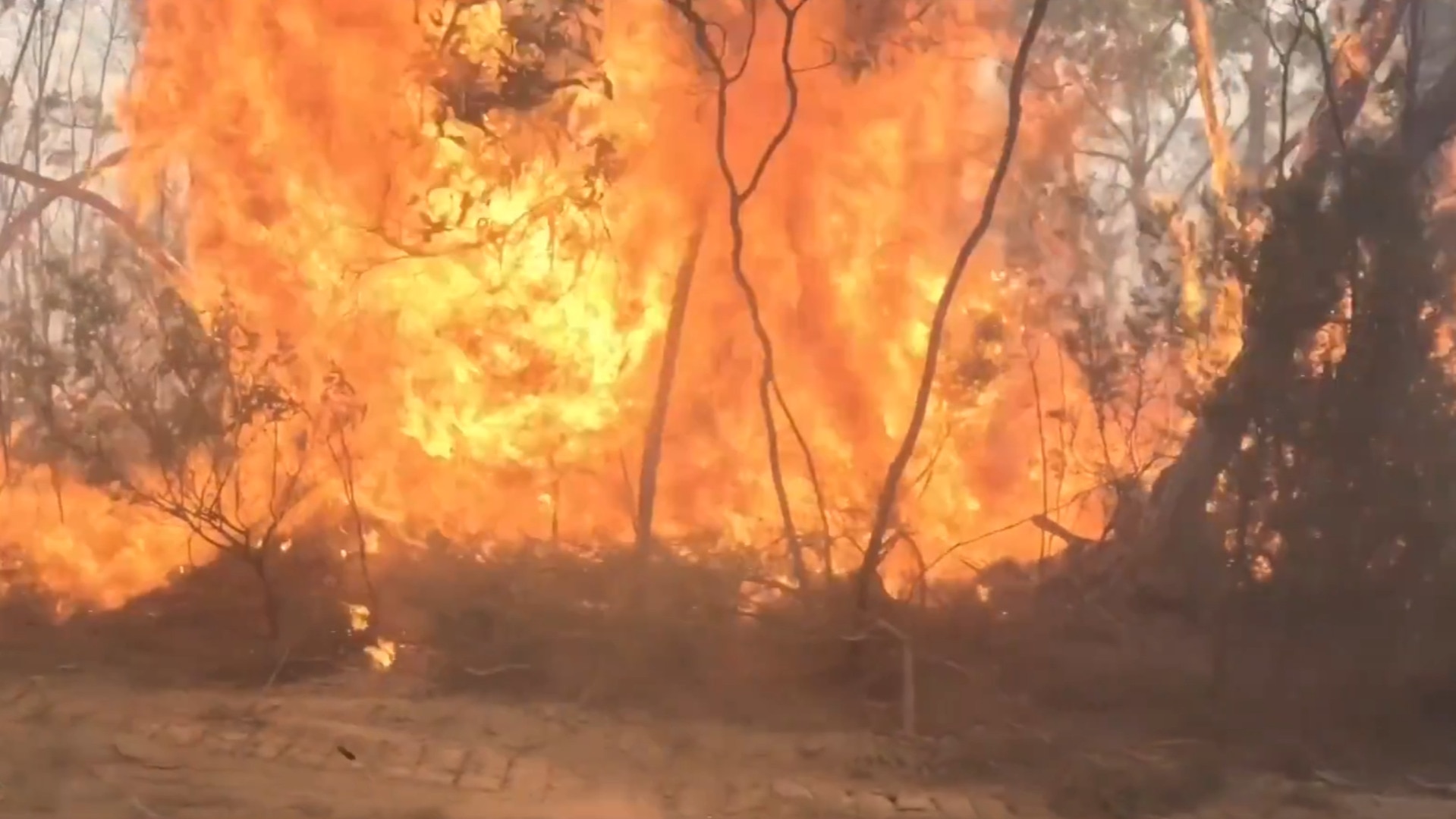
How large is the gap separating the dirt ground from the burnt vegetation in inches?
4.0

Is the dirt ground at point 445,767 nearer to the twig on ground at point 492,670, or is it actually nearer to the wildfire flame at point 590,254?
the twig on ground at point 492,670

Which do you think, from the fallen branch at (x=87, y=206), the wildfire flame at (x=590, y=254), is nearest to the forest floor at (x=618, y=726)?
the wildfire flame at (x=590, y=254)

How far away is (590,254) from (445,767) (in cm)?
132

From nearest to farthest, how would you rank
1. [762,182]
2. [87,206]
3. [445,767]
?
[445,767] → [762,182] → [87,206]

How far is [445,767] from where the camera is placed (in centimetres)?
307

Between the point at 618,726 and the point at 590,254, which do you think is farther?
the point at 590,254

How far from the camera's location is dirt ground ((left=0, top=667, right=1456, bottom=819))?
293 centimetres

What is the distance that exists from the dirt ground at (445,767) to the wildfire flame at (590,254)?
498mm

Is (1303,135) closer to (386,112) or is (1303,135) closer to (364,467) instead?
(386,112)

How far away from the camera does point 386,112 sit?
3.37 m

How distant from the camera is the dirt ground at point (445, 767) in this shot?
293cm

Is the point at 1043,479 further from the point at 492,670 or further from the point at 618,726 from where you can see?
the point at 492,670

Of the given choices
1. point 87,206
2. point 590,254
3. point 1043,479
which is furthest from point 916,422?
point 87,206

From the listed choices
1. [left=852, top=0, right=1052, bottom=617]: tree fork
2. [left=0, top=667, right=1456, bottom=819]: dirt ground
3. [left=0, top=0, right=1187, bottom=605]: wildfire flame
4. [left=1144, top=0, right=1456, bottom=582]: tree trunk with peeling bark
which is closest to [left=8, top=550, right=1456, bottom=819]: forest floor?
[left=0, top=667, right=1456, bottom=819]: dirt ground
